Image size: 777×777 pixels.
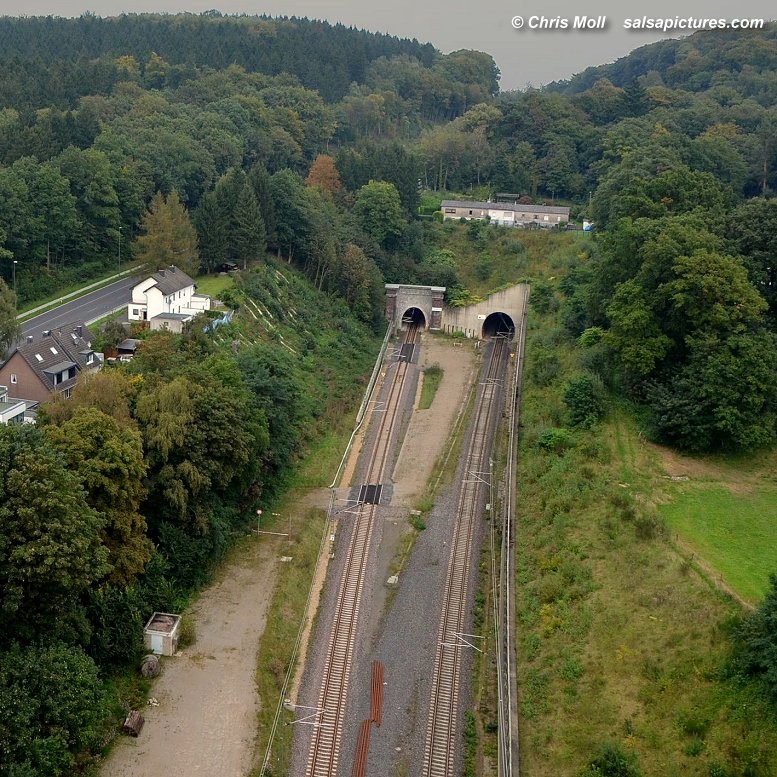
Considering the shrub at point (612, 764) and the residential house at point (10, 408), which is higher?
the residential house at point (10, 408)

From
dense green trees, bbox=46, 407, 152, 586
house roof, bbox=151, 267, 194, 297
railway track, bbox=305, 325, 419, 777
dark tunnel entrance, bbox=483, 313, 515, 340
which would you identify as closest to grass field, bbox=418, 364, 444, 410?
railway track, bbox=305, 325, 419, 777

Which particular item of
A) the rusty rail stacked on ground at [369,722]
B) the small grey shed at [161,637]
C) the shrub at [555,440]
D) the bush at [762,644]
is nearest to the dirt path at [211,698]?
the small grey shed at [161,637]

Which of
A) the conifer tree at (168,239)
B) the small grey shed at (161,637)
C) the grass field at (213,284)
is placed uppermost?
the conifer tree at (168,239)

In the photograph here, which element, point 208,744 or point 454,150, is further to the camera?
point 454,150

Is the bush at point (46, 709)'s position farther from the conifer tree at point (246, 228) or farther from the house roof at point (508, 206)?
the house roof at point (508, 206)

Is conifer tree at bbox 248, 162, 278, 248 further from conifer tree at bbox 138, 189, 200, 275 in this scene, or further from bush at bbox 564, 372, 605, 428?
bush at bbox 564, 372, 605, 428

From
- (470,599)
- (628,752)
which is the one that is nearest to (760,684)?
(628,752)

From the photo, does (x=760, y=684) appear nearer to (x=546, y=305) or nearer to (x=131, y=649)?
(x=131, y=649)
